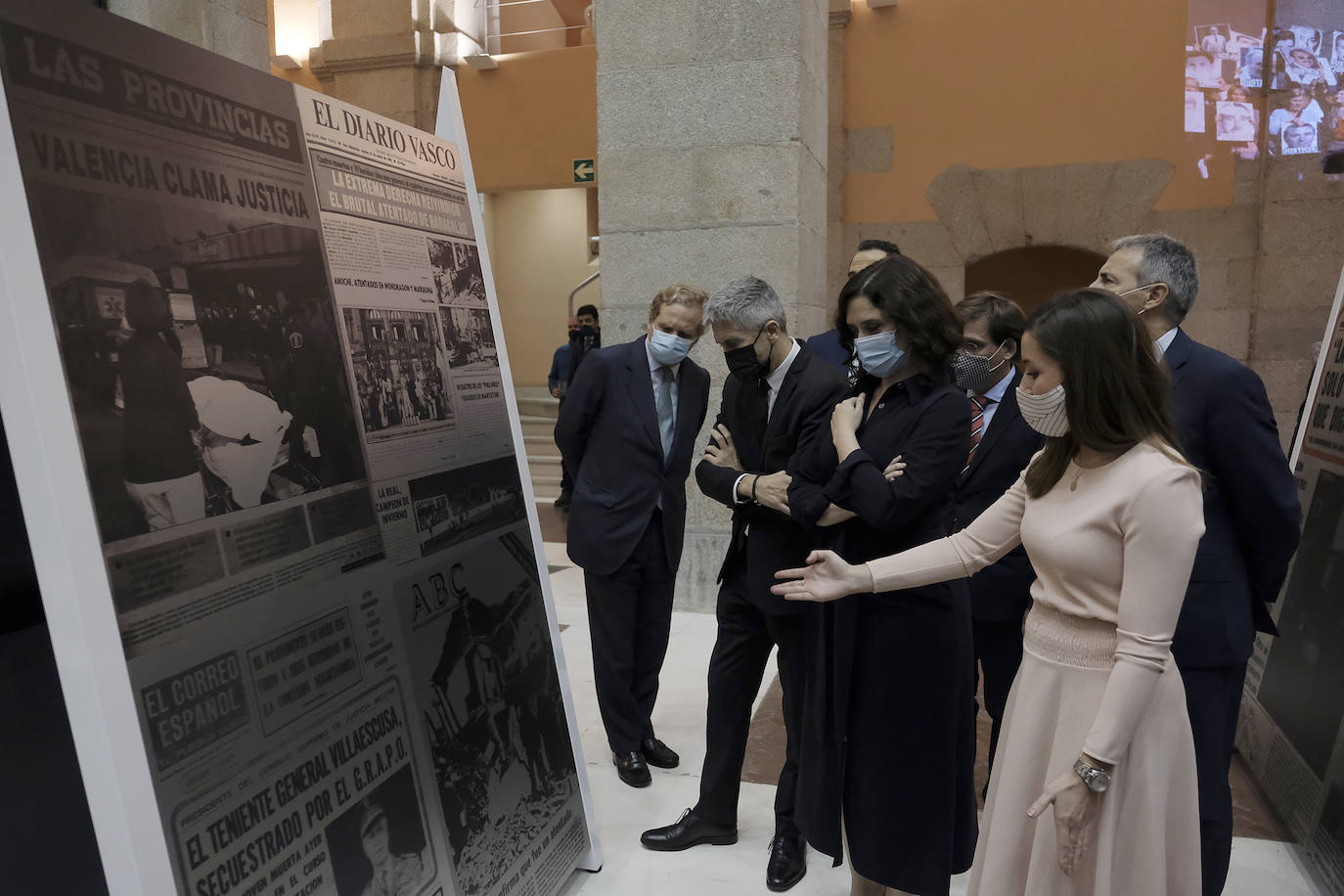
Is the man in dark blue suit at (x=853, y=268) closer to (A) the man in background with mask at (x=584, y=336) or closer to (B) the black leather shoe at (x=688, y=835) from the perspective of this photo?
(B) the black leather shoe at (x=688, y=835)

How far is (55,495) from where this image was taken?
3.78 feet

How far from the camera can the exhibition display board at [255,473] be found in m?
1.19

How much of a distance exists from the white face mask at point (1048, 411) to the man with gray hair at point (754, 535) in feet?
2.44

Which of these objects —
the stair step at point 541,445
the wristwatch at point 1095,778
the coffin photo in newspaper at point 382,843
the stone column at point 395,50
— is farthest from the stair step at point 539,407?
the wristwatch at point 1095,778

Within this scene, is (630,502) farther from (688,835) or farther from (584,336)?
(584,336)

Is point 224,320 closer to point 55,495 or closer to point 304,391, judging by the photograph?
point 304,391

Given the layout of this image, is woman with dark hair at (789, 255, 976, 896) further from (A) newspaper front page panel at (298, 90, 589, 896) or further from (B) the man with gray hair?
(A) newspaper front page panel at (298, 90, 589, 896)

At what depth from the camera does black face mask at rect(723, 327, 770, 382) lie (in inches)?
97.8

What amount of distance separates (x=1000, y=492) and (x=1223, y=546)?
64 centimetres

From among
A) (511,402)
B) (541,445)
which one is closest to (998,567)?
(511,402)

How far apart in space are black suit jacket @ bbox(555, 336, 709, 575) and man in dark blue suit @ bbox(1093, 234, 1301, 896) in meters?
1.61

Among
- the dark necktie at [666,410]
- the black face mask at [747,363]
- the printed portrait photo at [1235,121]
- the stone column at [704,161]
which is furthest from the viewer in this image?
the printed portrait photo at [1235,121]

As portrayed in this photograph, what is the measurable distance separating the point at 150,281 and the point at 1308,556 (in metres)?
3.12

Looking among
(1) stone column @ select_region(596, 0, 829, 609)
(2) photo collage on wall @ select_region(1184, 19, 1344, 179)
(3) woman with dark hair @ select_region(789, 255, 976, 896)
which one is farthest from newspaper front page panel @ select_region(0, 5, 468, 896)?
(2) photo collage on wall @ select_region(1184, 19, 1344, 179)
